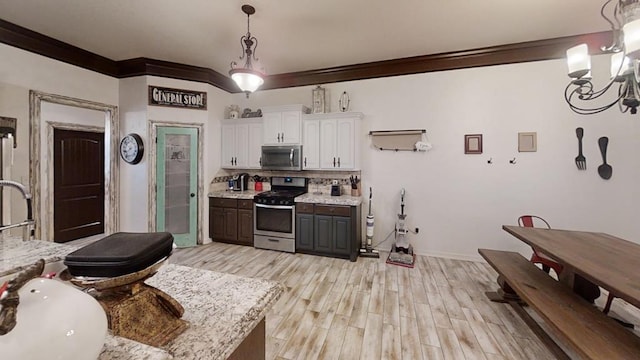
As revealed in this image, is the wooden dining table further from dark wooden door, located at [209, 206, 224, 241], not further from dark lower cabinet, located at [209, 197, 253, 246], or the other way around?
dark wooden door, located at [209, 206, 224, 241]

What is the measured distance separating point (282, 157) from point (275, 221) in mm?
1093

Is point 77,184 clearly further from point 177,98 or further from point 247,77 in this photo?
point 247,77

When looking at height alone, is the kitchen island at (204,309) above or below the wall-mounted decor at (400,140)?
below

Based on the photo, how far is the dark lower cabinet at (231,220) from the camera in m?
4.37

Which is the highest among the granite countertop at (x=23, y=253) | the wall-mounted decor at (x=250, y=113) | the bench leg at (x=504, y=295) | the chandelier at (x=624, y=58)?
the wall-mounted decor at (x=250, y=113)

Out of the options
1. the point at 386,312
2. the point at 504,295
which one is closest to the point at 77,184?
the point at 386,312

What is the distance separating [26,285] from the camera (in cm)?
47

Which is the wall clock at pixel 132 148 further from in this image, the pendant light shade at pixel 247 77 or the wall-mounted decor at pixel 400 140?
the wall-mounted decor at pixel 400 140

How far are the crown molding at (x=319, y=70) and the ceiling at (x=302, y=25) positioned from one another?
0.12m

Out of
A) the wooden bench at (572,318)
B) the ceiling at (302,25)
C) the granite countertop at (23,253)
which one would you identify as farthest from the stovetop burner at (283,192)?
the wooden bench at (572,318)

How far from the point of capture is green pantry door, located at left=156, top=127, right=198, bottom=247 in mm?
4176

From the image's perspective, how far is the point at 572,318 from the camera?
1744 millimetres

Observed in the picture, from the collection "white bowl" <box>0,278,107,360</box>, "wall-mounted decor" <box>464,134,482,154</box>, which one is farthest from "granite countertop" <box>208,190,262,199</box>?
"white bowl" <box>0,278,107,360</box>

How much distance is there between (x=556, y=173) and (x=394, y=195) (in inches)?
84.4
